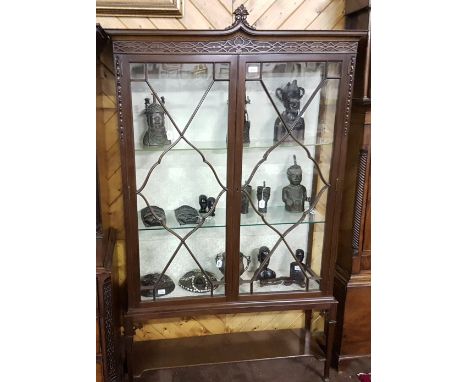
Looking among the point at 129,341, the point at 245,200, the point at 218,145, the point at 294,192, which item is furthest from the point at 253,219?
the point at 129,341

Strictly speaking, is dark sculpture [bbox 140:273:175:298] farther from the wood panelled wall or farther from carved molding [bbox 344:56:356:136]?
carved molding [bbox 344:56:356:136]

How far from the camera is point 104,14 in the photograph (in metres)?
1.51

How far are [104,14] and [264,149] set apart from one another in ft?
2.70

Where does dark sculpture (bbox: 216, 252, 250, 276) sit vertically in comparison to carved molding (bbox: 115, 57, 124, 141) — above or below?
below

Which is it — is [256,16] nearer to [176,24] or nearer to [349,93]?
[176,24]

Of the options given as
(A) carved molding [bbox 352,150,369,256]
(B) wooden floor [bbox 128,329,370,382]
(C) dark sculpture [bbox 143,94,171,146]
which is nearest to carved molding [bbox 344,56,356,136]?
(A) carved molding [bbox 352,150,369,256]

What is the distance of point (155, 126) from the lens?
1.44 meters

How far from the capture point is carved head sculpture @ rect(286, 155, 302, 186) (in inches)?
62.2

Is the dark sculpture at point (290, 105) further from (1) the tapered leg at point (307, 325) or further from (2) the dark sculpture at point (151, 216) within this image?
(1) the tapered leg at point (307, 325)

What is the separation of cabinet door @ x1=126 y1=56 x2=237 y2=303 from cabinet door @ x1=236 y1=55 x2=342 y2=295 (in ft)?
0.30

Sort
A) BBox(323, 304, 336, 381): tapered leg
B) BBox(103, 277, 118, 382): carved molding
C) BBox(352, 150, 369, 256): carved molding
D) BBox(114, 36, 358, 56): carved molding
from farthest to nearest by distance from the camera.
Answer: BBox(323, 304, 336, 381): tapered leg
BBox(352, 150, 369, 256): carved molding
BBox(103, 277, 118, 382): carved molding
BBox(114, 36, 358, 56): carved molding

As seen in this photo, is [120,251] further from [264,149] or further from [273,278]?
[264,149]

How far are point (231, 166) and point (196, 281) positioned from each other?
517mm

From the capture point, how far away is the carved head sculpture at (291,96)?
57.6 inches
